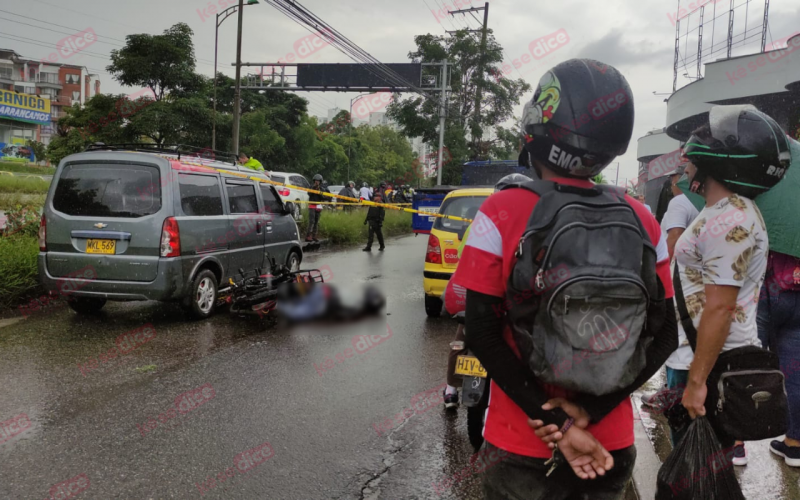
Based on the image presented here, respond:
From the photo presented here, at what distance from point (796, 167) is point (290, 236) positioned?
7.69m

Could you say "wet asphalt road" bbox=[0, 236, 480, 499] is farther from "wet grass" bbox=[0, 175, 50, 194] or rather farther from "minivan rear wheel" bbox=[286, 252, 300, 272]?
"wet grass" bbox=[0, 175, 50, 194]

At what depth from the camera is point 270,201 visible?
898cm

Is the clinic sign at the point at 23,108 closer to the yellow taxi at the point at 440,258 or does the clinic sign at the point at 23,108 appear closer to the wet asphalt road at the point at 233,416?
Answer: the wet asphalt road at the point at 233,416

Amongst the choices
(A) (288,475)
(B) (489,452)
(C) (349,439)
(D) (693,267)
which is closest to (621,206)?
(B) (489,452)

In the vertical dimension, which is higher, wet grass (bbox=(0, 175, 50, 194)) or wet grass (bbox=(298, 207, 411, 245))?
wet grass (bbox=(0, 175, 50, 194))

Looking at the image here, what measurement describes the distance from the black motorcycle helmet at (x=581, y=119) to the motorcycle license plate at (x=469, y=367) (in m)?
2.10

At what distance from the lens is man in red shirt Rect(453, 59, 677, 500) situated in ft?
5.06

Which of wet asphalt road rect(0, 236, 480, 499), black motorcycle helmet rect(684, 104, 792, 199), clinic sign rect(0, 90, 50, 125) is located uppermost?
clinic sign rect(0, 90, 50, 125)

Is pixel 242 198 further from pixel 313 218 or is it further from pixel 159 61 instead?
pixel 159 61

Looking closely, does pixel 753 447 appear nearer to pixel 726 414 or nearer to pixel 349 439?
pixel 726 414

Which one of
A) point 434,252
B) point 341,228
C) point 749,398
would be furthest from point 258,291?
point 341,228

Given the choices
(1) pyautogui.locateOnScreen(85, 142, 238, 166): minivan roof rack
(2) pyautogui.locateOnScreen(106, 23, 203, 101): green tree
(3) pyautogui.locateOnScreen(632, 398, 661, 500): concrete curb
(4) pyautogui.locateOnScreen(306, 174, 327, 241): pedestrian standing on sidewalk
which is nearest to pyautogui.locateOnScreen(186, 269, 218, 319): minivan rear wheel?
(1) pyautogui.locateOnScreen(85, 142, 238, 166): minivan roof rack

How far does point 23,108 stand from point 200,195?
199 feet

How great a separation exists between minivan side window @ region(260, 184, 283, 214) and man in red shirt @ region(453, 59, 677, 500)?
7.50m
